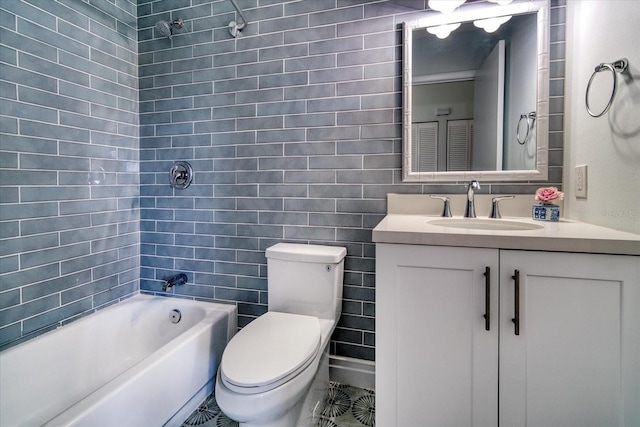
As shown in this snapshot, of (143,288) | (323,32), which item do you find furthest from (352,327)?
(323,32)

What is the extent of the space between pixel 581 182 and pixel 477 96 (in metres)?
0.61

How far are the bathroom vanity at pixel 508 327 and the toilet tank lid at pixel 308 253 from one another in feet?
1.59

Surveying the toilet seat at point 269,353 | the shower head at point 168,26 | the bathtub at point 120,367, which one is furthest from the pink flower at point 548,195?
the shower head at point 168,26

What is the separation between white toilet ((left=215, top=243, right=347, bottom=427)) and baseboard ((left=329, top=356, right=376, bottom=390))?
106mm

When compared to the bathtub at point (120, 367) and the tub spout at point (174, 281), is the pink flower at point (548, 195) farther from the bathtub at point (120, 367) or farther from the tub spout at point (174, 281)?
the tub spout at point (174, 281)

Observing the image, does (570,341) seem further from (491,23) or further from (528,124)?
(491,23)

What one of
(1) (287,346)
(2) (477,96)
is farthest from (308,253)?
(2) (477,96)

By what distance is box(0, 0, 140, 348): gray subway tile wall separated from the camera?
1.43 metres

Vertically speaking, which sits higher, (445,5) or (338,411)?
(445,5)

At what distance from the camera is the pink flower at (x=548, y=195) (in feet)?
4.28

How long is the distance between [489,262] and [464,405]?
0.51 metres

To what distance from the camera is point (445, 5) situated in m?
1.47

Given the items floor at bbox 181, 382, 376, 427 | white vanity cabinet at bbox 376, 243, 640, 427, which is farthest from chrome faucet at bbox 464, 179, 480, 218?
floor at bbox 181, 382, 376, 427

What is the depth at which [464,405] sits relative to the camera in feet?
3.42
